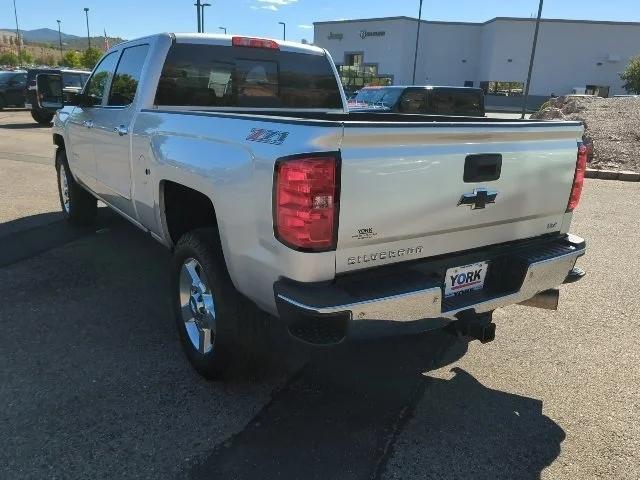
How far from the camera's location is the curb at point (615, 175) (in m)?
11.1

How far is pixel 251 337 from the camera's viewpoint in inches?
114

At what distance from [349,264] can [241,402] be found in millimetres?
1132

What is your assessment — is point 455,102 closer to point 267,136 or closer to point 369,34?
point 267,136

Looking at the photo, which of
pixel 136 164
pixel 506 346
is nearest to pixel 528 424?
pixel 506 346

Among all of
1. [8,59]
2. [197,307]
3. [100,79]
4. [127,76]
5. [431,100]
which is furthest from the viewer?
[8,59]

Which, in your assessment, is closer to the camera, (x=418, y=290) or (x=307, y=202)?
(x=307, y=202)

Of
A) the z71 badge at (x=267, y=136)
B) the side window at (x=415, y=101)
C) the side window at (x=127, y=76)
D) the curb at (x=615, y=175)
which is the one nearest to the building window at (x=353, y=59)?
the side window at (x=415, y=101)

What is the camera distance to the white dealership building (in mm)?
58094

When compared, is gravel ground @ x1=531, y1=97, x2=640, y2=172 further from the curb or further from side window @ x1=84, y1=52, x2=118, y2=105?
side window @ x1=84, y1=52, x2=118, y2=105

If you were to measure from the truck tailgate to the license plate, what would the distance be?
0.12 m

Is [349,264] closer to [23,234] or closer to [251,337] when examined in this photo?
[251,337]

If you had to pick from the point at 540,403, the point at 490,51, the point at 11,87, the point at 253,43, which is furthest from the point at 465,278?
the point at 490,51

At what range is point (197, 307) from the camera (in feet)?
10.6

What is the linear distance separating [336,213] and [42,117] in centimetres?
1958
